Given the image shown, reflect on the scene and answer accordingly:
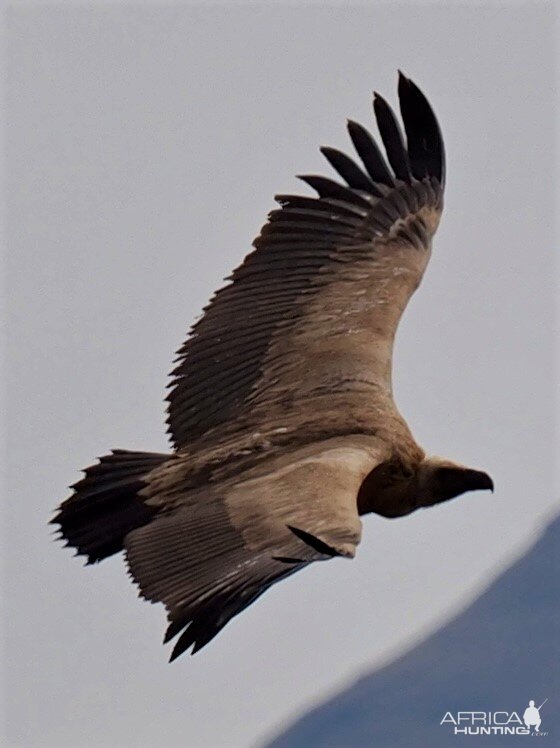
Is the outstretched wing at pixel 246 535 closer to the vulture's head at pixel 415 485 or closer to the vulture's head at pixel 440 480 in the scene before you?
the vulture's head at pixel 415 485

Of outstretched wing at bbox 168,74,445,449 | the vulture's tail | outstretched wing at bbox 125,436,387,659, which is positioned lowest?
outstretched wing at bbox 125,436,387,659

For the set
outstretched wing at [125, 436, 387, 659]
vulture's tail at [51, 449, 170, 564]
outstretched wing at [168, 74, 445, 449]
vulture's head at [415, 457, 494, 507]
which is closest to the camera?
outstretched wing at [125, 436, 387, 659]

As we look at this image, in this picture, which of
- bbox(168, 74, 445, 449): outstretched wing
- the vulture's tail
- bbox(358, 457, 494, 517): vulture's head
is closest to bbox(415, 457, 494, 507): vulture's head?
bbox(358, 457, 494, 517): vulture's head

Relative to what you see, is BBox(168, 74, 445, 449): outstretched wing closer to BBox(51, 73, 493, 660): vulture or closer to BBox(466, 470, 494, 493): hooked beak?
BBox(51, 73, 493, 660): vulture

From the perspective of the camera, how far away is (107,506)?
10.5 m

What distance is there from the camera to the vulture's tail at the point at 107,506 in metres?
10.4

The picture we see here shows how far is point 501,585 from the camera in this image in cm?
2166

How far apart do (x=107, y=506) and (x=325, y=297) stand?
5.63ft

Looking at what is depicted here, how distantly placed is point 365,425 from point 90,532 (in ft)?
4.25

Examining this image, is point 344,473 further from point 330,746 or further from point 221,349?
point 330,746

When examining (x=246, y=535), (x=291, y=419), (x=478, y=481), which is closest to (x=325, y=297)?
(x=291, y=419)

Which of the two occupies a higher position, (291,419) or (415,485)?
(291,419)

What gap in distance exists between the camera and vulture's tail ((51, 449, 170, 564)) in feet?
34.1

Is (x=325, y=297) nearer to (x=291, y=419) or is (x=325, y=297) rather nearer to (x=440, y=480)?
(x=291, y=419)
